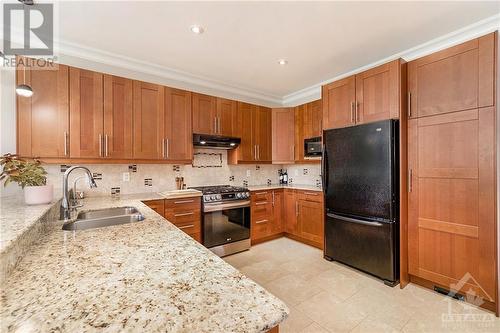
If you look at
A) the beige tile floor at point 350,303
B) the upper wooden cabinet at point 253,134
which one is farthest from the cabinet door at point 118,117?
the beige tile floor at point 350,303

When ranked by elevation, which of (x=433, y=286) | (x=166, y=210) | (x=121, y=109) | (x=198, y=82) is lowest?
(x=433, y=286)

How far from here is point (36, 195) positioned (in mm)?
1471

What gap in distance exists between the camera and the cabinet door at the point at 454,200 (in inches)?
74.6

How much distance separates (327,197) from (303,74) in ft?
6.00

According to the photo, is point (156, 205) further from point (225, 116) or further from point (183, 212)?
point (225, 116)

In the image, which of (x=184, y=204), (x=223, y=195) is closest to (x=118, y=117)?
(x=184, y=204)

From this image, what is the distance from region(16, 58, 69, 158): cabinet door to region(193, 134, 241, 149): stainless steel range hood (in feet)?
4.68

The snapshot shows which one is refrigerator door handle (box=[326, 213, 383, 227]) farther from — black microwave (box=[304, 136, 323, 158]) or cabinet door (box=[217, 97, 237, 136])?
cabinet door (box=[217, 97, 237, 136])

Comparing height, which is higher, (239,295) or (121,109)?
(121,109)

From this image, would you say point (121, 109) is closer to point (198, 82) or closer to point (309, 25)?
point (198, 82)

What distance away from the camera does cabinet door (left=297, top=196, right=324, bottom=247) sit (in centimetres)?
324

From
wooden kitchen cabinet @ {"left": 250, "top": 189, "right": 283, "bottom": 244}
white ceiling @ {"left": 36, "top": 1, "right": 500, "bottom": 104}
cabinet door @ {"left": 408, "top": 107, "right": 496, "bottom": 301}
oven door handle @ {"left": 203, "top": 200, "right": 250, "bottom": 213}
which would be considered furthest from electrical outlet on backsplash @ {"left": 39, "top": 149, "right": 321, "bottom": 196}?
cabinet door @ {"left": 408, "top": 107, "right": 496, "bottom": 301}

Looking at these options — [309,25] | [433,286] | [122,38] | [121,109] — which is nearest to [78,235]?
[121,109]

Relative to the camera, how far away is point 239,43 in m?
2.47
